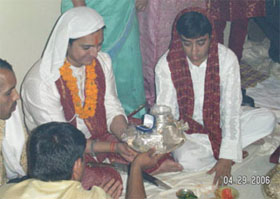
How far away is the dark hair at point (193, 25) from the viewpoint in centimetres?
322

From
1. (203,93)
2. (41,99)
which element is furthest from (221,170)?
(41,99)

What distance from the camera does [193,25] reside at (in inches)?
127

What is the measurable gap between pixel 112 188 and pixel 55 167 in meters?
0.86

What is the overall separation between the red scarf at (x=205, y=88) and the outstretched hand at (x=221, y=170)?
0.13 meters

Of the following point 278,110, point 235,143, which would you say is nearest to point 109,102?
point 235,143

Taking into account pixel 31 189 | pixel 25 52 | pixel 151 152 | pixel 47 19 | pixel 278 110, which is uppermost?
pixel 47 19

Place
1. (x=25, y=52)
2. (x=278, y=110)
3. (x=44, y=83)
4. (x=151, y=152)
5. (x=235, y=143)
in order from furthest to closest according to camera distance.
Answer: (x=278, y=110)
(x=25, y=52)
(x=235, y=143)
(x=44, y=83)
(x=151, y=152)

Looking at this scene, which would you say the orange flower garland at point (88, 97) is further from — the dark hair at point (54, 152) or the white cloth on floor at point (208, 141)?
the dark hair at point (54, 152)

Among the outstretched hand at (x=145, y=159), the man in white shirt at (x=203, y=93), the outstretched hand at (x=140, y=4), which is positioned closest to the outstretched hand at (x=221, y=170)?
the man in white shirt at (x=203, y=93)

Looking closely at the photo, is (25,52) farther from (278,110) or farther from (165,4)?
(278,110)

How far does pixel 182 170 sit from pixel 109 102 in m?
0.82

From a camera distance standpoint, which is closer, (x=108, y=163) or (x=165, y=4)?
(x=108, y=163)

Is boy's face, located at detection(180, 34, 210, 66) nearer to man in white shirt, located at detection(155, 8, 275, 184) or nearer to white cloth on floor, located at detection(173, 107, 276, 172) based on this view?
man in white shirt, located at detection(155, 8, 275, 184)

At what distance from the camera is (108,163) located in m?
3.26
